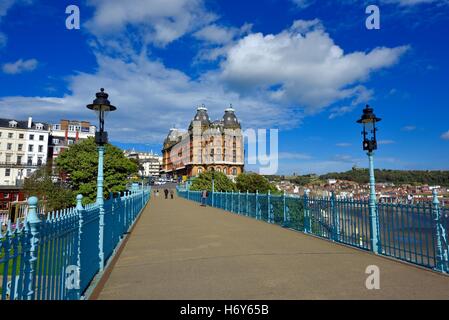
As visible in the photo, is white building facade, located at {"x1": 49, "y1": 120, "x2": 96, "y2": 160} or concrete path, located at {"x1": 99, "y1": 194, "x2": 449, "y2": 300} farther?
white building facade, located at {"x1": 49, "y1": 120, "x2": 96, "y2": 160}

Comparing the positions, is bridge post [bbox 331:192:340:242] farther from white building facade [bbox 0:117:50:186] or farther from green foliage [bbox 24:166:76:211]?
white building facade [bbox 0:117:50:186]

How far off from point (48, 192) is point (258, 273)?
149 ft

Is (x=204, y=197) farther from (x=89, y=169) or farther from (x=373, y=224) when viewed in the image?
(x=373, y=224)

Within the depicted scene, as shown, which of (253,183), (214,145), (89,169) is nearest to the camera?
(89,169)

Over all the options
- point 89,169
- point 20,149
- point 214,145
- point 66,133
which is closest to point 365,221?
point 89,169

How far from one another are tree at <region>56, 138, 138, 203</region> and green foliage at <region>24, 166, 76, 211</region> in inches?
158

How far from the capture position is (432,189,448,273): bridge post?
22.0 feet

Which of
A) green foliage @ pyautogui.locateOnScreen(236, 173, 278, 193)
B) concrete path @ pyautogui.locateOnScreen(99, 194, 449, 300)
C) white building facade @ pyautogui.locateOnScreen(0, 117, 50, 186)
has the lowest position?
concrete path @ pyautogui.locateOnScreen(99, 194, 449, 300)

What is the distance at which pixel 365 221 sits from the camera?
29.4 ft

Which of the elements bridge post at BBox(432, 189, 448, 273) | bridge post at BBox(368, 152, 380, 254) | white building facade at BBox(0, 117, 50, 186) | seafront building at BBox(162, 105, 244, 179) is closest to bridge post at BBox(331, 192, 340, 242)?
bridge post at BBox(368, 152, 380, 254)

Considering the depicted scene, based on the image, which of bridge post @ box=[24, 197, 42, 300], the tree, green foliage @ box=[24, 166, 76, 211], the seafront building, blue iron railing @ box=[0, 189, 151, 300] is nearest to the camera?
blue iron railing @ box=[0, 189, 151, 300]

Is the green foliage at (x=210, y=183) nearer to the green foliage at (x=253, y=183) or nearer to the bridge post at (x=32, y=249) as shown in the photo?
the green foliage at (x=253, y=183)

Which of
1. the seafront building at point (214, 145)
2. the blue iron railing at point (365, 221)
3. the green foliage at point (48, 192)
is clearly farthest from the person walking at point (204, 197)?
the seafront building at point (214, 145)
